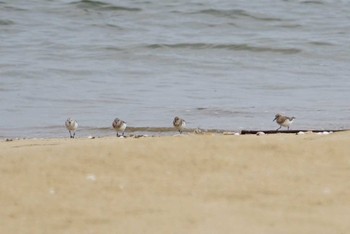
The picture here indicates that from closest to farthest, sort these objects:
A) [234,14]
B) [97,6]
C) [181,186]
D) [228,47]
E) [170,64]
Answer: [181,186], [170,64], [228,47], [234,14], [97,6]

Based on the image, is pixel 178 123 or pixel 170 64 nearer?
pixel 178 123

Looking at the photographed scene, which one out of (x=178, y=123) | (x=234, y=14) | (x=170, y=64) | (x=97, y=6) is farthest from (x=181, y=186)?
(x=97, y=6)

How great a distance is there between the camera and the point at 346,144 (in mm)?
6129

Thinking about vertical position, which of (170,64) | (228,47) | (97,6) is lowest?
(97,6)

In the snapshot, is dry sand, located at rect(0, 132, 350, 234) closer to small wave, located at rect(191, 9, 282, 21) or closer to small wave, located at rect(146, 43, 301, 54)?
small wave, located at rect(146, 43, 301, 54)

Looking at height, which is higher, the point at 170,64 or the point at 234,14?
the point at 170,64

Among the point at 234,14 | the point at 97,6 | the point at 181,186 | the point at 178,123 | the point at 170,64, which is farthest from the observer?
the point at 97,6

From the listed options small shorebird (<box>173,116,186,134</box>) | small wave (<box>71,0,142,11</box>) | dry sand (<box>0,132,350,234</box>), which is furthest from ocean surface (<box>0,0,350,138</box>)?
dry sand (<box>0,132,350,234</box>)

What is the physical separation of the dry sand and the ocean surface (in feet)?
17.1

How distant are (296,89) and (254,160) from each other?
8882 mm

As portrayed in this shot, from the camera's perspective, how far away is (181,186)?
5.34 metres

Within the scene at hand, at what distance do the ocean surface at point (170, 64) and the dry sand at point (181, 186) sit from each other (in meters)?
5.21

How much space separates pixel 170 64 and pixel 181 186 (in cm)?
1250

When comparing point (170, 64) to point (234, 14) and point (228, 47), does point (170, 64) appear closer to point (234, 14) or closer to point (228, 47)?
point (228, 47)
